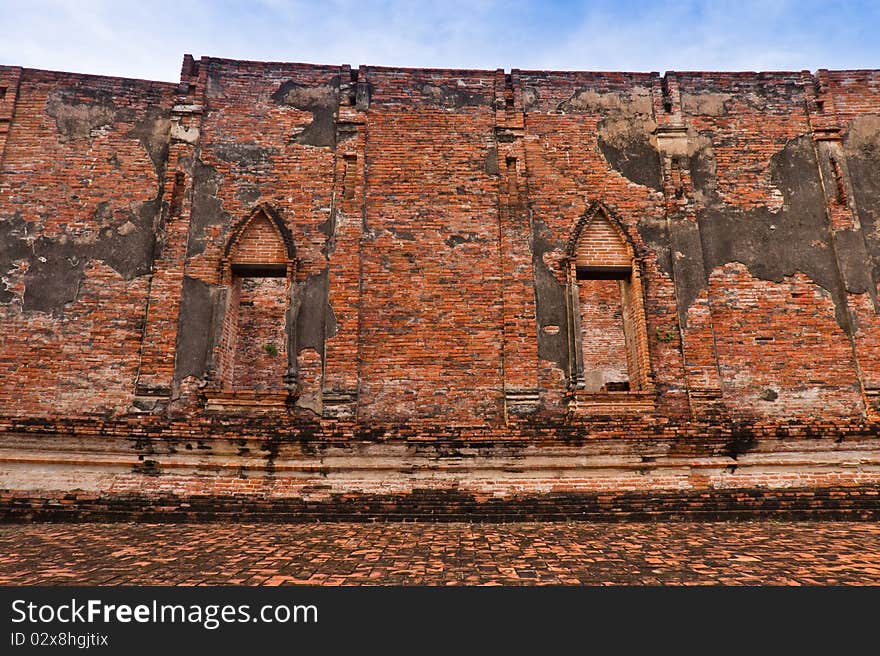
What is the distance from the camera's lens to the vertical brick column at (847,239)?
25.4ft

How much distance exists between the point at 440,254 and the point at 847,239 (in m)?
6.04

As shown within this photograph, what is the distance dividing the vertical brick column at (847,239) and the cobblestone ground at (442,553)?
2.36 metres

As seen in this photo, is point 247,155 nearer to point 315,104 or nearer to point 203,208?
point 203,208

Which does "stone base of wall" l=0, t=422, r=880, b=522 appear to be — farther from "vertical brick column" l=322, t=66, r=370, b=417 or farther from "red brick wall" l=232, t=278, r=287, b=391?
"red brick wall" l=232, t=278, r=287, b=391

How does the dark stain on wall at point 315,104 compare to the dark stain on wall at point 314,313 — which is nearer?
the dark stain on wall at point 314,313

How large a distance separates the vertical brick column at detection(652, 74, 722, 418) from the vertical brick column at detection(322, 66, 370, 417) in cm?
463

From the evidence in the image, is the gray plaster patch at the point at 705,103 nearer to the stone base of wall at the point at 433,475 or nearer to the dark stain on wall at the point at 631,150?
the dark stain on wall at the point at 631,150

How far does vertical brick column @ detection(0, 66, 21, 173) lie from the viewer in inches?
330

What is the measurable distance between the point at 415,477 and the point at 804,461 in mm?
5033

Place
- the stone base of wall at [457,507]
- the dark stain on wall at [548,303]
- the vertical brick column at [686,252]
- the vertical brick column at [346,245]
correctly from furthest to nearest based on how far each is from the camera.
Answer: the dark stain on wall at [548,303] < the vertical brick column at [686,252] < the vertical brick column at [346,245] < the stone base of wall at [457,507]

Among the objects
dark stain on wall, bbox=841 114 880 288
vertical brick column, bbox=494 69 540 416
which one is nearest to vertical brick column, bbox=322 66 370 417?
vertical brick column, bbox=494 69 540 416

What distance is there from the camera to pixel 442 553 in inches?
203

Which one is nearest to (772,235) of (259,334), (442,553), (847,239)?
(847,239)

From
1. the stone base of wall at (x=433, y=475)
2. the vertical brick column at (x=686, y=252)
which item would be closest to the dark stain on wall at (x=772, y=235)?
the vertical brick column at (x=686, y=252)
